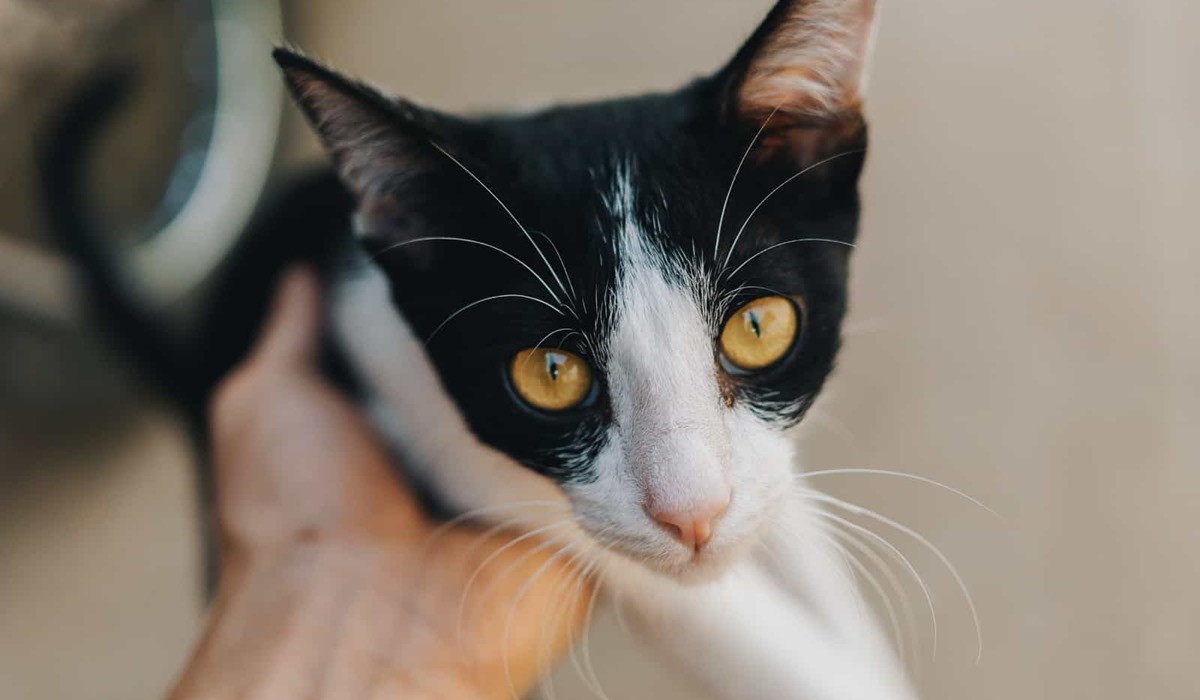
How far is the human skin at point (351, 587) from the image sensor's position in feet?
2.25

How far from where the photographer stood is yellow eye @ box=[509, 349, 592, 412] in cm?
58

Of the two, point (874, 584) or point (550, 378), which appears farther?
point (874, 584)

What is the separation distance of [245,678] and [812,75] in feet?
2.00

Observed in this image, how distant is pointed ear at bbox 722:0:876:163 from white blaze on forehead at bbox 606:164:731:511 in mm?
115

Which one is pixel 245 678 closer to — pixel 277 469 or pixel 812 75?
pixel 277 469

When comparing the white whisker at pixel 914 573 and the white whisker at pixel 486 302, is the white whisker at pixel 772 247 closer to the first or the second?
the white whisker at pixel 486 302

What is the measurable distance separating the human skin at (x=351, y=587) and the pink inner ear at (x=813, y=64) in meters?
0.38

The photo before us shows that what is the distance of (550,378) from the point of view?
0.59 m

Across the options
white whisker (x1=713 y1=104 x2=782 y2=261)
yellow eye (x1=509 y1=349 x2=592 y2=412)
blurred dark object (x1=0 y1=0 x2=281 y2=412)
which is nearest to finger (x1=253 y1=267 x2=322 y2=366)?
blurred dark object (x1=0 y1=0 x2=281 y2=412)

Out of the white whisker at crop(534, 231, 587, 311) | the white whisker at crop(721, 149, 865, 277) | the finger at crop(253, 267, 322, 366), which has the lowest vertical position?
the finger at crop(253, 267, 322, 366)

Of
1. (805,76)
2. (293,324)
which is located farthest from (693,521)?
(293,324)

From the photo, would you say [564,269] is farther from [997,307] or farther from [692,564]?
[997,307]

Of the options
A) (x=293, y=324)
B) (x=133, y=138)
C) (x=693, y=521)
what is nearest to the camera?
(x=693, y=521)

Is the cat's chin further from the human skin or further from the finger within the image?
the finger
